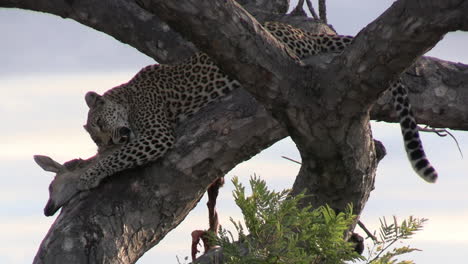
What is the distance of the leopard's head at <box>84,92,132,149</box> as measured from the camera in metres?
9.77

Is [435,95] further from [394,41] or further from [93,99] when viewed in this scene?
[93,99]

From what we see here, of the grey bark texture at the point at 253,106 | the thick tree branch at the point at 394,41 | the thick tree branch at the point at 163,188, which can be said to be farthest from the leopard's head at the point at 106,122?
the thick tree branch at the point at 394,41

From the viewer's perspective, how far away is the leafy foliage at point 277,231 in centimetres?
480

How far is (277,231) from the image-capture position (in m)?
4.75

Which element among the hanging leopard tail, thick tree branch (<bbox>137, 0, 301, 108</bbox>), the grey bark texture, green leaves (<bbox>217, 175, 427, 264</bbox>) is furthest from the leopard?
green leaves (<bbox>217, 175, 427, 264</bbox>)

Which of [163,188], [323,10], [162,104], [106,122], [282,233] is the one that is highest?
[323,10]

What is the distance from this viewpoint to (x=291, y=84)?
6.82 metres

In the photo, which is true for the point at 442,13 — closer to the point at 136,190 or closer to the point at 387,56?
the point at 387,56

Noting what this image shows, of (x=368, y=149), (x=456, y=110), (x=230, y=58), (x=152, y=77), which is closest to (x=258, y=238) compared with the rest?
(x=230, y=58)

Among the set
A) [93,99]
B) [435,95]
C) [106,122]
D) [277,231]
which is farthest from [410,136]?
[277,231]

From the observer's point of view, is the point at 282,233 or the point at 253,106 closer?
the point at 282,233

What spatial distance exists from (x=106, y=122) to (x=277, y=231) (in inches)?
215

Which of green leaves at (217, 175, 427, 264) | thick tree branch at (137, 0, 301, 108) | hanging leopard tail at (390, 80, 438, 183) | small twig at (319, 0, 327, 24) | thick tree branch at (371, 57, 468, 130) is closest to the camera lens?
green leaves at (217, 175, 427, 264)

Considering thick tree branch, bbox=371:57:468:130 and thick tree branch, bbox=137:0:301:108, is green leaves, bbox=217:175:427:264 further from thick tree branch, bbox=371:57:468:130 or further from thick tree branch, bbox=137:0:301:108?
thick tree branch, bbox=371:57:468:130
